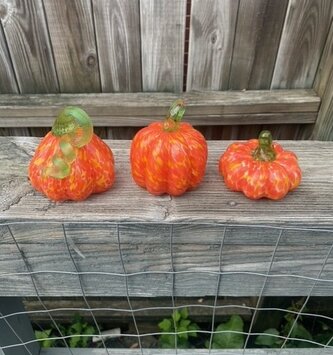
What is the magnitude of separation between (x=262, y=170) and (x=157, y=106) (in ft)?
2.67

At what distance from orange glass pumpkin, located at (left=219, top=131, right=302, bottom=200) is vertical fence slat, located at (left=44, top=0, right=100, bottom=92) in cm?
86

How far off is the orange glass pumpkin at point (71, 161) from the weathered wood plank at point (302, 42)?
0.99 m

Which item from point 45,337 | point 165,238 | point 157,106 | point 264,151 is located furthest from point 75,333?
point 264,151

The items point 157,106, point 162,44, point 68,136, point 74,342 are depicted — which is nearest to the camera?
point 68,136

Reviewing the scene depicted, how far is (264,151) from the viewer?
0.90m

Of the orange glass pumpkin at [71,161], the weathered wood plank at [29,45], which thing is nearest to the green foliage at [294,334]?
the orange glass pumpkin at [71,161]

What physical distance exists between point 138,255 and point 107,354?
0.69 m

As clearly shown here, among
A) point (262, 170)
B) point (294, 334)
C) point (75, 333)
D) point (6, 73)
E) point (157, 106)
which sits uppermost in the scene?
point (262, 170)

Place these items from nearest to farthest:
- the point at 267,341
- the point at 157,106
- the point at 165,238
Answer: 1. the point at 165,238
2. the point at 157,106
3. the point at 267,341

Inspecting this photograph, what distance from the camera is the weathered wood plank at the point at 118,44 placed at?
143 centimetres

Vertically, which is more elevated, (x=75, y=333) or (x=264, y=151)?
(x=264, y=151)

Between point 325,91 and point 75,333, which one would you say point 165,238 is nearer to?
point 325,91

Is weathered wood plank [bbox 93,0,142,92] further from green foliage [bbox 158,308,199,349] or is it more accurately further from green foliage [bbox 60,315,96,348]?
green foliage [bbox 60,315,96,348]

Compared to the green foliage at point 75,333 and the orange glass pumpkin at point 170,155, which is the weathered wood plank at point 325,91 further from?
the green foliage at point 75,333
